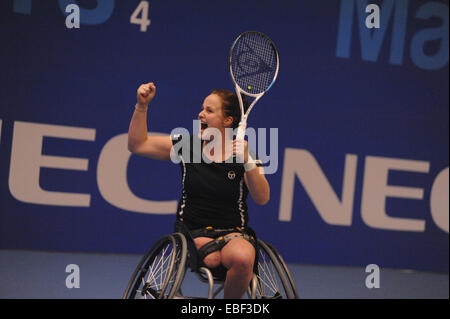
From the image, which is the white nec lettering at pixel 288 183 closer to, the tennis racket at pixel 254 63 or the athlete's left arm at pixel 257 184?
the tennis racket at pixel 254 63

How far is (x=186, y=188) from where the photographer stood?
2.81 metres

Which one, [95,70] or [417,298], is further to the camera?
[95,70]

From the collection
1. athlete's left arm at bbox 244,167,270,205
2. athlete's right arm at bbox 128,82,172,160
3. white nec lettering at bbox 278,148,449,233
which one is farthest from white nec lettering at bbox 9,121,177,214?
athlete's left arm at bbox 244,167,270,205

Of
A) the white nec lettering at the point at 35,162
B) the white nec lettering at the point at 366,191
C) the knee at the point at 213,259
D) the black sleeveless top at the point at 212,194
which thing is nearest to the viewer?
the knee at the point at 213,259

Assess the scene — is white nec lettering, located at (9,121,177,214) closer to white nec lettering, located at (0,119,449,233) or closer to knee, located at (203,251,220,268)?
white nec lettering, located at (0,119,449,233)

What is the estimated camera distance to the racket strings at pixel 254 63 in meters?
2.97

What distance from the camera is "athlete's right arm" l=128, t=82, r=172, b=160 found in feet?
8.82

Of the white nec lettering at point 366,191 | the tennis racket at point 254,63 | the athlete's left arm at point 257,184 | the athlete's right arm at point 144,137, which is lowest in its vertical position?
the white nec lettering at point 366,191

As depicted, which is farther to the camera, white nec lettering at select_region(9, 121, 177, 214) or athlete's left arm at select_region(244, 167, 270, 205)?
white nec lettering at select_region(9, 121, 177, 214)

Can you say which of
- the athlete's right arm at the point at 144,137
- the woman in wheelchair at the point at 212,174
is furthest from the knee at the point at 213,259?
the athlete's right arm at the point at 144,137

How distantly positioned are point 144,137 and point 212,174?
1.24 feet

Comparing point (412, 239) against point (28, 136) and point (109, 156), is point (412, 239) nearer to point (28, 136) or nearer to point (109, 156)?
point (109, 156)
